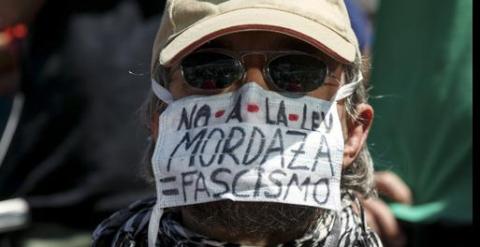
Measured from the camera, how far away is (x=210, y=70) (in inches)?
108

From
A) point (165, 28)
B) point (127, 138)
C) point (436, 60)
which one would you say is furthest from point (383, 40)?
point (165, 28)

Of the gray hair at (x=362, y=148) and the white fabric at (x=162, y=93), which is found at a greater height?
the white fabric at (x=162, y=93)

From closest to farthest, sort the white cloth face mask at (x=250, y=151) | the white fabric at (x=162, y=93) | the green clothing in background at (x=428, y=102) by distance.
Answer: the white cloth face mask at (x=250, y=151) < the white fabric at (x=162, y=93) < the green clothing in background at (x=428, y=102)

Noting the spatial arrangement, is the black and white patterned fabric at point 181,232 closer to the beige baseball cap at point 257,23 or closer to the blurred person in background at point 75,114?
the beige baseball cap at point 257,23

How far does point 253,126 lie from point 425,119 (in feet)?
4.91

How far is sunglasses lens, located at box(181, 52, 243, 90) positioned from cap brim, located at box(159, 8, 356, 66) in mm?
28

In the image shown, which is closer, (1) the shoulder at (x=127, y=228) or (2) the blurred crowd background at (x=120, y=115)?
(1) the shoulder at (x=127, y=228)

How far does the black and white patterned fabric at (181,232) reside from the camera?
277cm

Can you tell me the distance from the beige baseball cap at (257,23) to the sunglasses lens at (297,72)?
1.5 inches

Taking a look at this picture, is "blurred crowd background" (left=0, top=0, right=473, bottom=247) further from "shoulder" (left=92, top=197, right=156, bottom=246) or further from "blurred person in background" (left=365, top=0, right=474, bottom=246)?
"shoulder" (left=92, top=197, right=156, bottom=246)

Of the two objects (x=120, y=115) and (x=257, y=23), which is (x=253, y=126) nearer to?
(x=257, y=23)

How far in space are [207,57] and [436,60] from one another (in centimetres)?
146

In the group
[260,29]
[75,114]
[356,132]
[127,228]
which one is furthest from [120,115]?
[260,29]

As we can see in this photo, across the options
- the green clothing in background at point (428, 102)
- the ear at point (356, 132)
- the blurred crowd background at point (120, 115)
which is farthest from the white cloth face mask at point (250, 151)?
the green clothing in background at point (428, 102)
